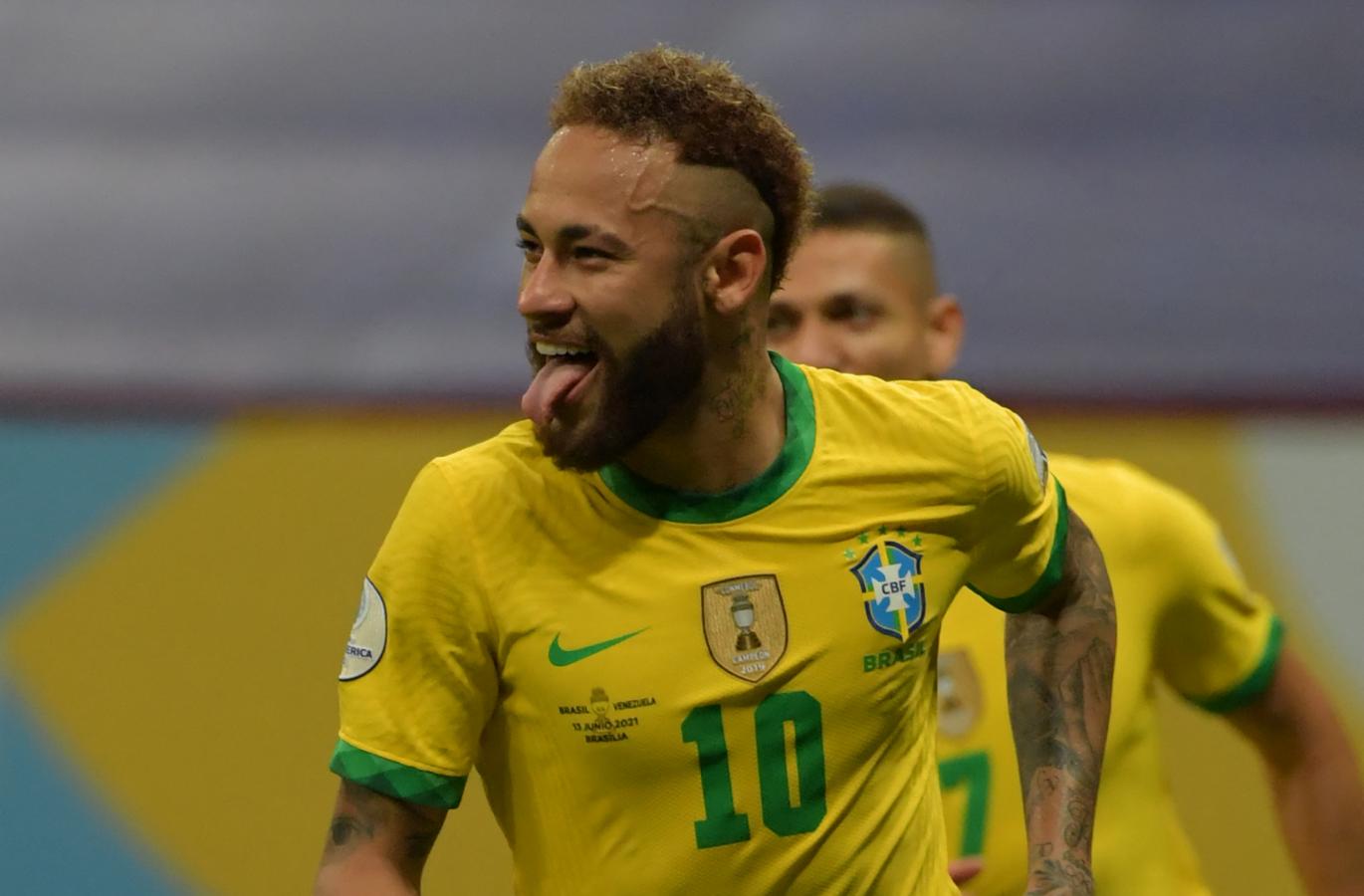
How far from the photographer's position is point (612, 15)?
14.3 ft

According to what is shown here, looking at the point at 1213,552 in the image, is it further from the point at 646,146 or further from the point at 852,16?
the point at 852,16

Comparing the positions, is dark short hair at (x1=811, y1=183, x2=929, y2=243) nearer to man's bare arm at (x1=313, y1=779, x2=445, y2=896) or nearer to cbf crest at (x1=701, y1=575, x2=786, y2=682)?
cbf crest at (x1=701, y1=575, x2=786, y2=682)

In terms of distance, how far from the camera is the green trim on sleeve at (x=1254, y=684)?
2803 millimetres

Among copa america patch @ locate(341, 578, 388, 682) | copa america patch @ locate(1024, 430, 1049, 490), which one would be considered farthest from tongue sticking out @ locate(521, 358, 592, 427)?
copa america patch @ locate(1024, 430, 1049, 490)

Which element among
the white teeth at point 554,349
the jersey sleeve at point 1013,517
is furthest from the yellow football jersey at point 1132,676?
the white teeth at point 554,349

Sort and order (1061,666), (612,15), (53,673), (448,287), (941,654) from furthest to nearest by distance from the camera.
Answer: (612,15) < (448,287) < (53,673) < (941,654) < (1061,666)

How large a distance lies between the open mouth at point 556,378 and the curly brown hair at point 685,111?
0.20 m

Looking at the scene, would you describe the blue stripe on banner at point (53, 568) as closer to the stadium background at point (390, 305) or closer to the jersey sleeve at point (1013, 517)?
the stadium background at point (390, 305)

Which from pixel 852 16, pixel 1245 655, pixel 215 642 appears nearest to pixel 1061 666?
pixel 1245 655

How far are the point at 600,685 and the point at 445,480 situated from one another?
0.23m

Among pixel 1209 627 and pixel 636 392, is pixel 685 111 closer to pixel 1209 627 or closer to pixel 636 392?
pixel 636 392

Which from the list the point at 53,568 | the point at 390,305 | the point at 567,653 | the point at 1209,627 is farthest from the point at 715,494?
the point at 390,305

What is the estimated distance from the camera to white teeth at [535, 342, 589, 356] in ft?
5.71

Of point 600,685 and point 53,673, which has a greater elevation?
point 600,685
